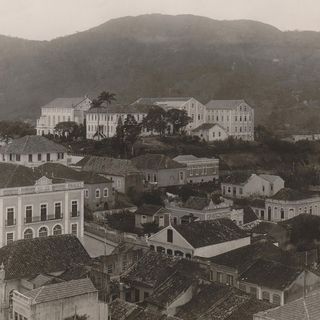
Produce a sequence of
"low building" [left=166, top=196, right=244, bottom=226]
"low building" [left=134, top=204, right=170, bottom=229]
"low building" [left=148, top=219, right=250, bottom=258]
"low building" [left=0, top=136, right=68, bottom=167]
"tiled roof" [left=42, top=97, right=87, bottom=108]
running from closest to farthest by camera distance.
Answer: "low building" [left=148, top=219, right=250, bottom=258] → "low building" [left=166, top=196, right=244, bottom=226] → "low building" [left=134, top=204, right=170, bottom=229] → "low building" [left=0, top=136, right=68, bottom=167] → "tiled roof" [left=42, top=97, right=87, bottom=108]

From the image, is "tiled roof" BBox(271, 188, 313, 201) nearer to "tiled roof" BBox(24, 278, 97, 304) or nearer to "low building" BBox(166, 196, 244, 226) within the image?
"low building" BBox(166, 196, 244, 226)

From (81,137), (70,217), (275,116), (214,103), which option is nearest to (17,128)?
(81,137)

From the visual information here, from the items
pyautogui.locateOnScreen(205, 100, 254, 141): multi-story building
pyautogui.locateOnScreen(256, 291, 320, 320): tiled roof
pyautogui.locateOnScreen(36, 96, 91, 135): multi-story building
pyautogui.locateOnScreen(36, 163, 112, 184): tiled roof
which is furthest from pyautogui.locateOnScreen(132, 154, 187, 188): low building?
pyautogui.locateOnScreen(256, 291, 320, 320): tiled roof

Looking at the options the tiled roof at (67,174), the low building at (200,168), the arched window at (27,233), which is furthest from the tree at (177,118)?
the arched window at (27,233)

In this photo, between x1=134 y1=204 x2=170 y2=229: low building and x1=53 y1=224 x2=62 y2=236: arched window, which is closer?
x1=53 y1=224 x2=62 y2=236: arched window

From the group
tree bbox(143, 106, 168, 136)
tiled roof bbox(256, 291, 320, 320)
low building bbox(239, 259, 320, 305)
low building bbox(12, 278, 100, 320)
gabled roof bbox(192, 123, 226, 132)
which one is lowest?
low building bbox(239, 259, 320, 305)

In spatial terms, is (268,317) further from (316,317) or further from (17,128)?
(17,128)
